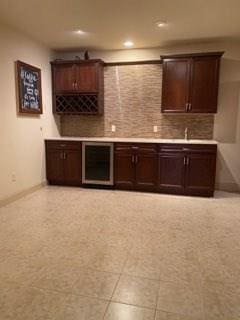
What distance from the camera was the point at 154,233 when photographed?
3.02m

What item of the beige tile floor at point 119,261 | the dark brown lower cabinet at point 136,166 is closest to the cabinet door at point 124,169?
the dark brown lower cabinet at point 136,166

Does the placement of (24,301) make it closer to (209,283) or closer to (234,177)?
(209,283)

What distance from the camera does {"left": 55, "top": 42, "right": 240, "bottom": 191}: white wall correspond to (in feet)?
14.9

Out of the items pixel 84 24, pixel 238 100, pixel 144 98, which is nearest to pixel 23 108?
pixel 84 24

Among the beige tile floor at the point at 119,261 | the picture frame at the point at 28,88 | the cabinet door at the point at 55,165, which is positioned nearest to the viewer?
the beige tile floor at the point at 119,261

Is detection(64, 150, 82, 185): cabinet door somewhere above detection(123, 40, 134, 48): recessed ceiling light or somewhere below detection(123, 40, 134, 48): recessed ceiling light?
below

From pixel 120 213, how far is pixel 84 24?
2751 mm

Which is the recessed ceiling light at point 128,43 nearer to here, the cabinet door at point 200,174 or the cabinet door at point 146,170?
the cabinet door at point 146,170

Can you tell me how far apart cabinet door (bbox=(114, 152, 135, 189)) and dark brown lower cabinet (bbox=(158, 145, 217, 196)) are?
506 millimetres

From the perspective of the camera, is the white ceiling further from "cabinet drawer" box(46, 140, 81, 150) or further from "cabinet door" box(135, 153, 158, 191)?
"cabinet door" box(135, 153, 158, 191)

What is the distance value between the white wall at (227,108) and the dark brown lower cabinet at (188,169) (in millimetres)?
621

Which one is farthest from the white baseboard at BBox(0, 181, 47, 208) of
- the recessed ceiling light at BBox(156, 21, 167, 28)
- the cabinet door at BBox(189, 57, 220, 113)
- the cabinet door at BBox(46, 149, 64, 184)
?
the recessed ceiling light at BBox(156, 21, 167, 28)

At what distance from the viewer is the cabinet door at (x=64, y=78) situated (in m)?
4.95

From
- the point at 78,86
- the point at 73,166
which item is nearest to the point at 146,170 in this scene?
the point at 73,166
